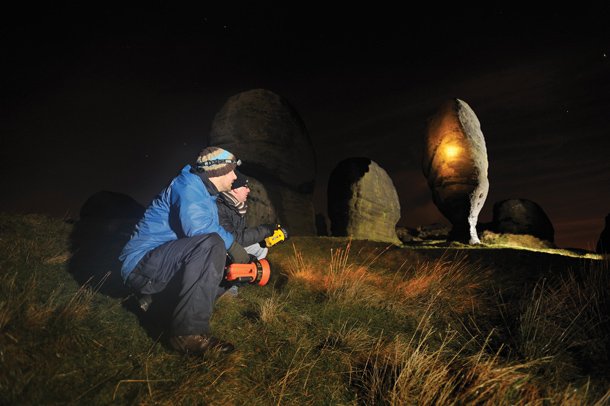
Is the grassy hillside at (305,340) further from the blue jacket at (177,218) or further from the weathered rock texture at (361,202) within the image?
the weathered rock texture at (361,202)

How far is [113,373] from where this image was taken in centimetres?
255

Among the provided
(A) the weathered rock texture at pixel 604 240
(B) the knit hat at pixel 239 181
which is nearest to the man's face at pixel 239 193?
(B) the knit hat at pixel 239 181

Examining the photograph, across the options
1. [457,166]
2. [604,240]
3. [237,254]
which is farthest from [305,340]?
[604,240]

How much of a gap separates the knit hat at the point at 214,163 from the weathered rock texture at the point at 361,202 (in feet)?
34.9

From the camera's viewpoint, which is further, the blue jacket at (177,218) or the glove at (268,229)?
the glove at (268,229)

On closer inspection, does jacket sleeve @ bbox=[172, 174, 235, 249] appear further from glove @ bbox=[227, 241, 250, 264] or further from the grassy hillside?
the grassy hillside

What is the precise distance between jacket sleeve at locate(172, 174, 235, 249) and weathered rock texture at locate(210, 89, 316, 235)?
26.3 ft

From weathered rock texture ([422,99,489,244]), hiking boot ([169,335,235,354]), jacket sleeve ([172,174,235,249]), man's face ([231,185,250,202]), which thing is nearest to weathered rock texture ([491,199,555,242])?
weathered rock texture ([422,99,489,244])

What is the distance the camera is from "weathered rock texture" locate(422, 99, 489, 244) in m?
14.7

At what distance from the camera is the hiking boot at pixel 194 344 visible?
298cm

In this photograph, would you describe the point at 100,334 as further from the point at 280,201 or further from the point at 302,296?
the point at 280,201

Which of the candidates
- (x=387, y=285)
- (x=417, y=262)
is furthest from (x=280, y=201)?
(x=387, y=285)

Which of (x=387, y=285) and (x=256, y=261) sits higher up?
(x=256, y=261)

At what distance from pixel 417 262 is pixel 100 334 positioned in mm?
5342
